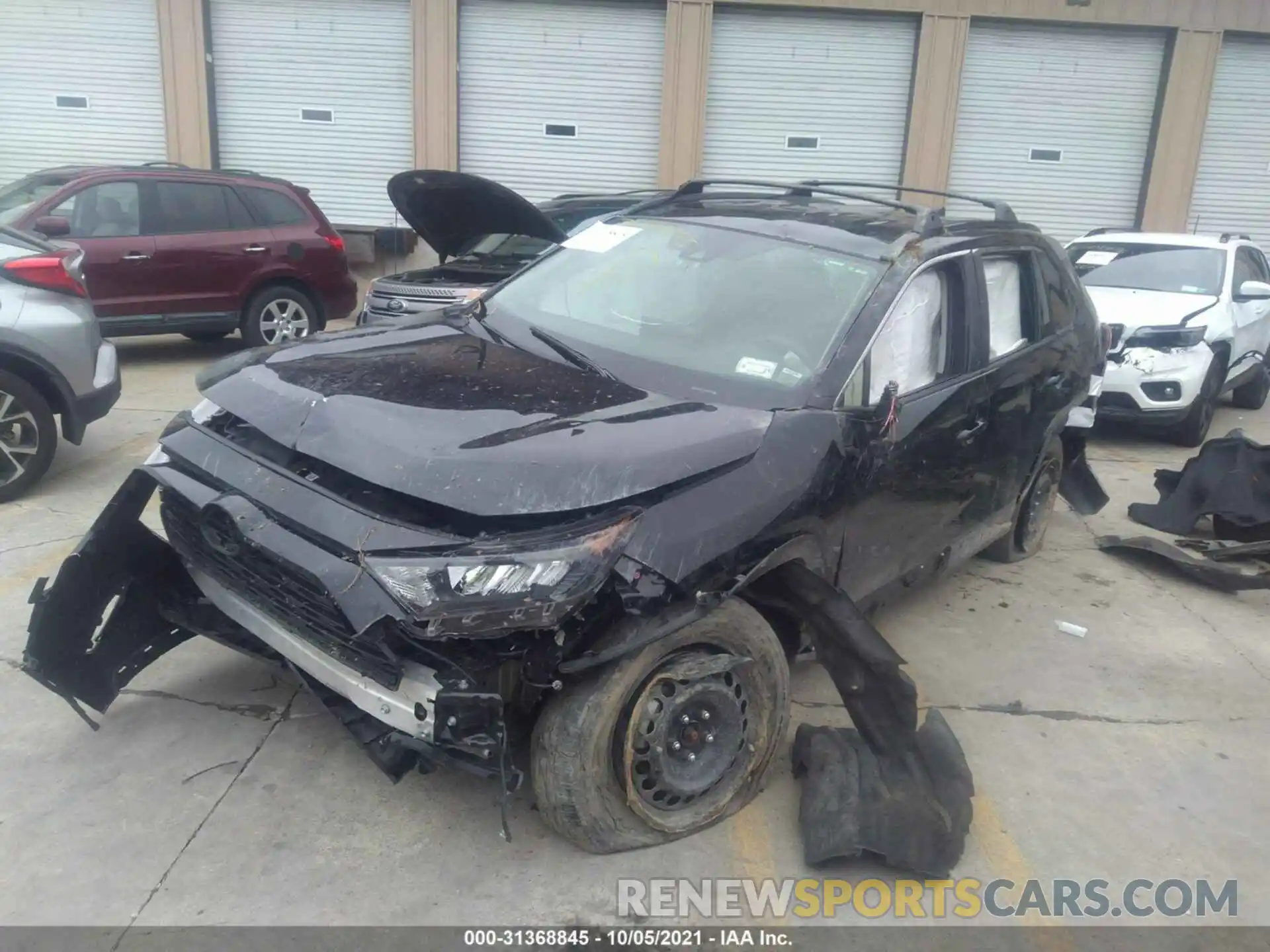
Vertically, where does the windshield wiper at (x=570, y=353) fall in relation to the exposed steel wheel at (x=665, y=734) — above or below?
above

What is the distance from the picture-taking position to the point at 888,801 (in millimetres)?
3031

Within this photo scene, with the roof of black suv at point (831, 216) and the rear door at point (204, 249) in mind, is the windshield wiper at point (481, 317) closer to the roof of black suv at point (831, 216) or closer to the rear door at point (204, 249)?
the roof of black suv at point (831, 216)

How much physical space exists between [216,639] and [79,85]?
1396 centimetres

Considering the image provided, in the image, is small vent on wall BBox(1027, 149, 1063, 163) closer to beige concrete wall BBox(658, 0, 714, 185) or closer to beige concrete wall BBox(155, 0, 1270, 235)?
beige concrete wall BBox(155, 0, 1270, 235)

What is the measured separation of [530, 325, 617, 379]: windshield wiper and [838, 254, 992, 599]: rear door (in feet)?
2.71

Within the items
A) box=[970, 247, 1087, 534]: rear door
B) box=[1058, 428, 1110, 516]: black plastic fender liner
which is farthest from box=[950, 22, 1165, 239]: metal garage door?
box=[970, 247, 1087, 534]: rear door

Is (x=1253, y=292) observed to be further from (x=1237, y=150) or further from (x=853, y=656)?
(x=1237, y=150)

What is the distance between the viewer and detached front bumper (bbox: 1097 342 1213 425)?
8.05m

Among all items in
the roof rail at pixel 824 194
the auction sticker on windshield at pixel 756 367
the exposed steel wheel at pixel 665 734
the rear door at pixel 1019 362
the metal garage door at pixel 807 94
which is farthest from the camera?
the metal garage door at pixel 807 94

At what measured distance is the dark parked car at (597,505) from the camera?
8.58ft

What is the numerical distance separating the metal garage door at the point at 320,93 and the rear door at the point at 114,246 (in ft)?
19.0

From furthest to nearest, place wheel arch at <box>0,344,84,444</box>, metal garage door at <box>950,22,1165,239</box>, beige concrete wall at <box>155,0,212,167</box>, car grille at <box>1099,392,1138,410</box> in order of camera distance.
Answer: metal garage door at <box>950,22,1165,239</box> → beige concrete wall at <box>155,0,212,167</box> → car grille at <box>1099,392,1138,410</box> → wheel arch at <box>0,344,84,444</box>

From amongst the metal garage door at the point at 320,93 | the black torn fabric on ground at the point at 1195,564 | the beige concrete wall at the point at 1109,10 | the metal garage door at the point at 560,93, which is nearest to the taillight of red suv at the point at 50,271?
the black torn fabric on ground at the point at 1195,564

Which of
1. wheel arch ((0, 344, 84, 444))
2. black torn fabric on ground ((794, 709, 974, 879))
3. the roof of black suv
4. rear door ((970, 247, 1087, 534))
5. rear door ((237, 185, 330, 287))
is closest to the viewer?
black torn fabric on ground ((794, 709, 974, 879))
